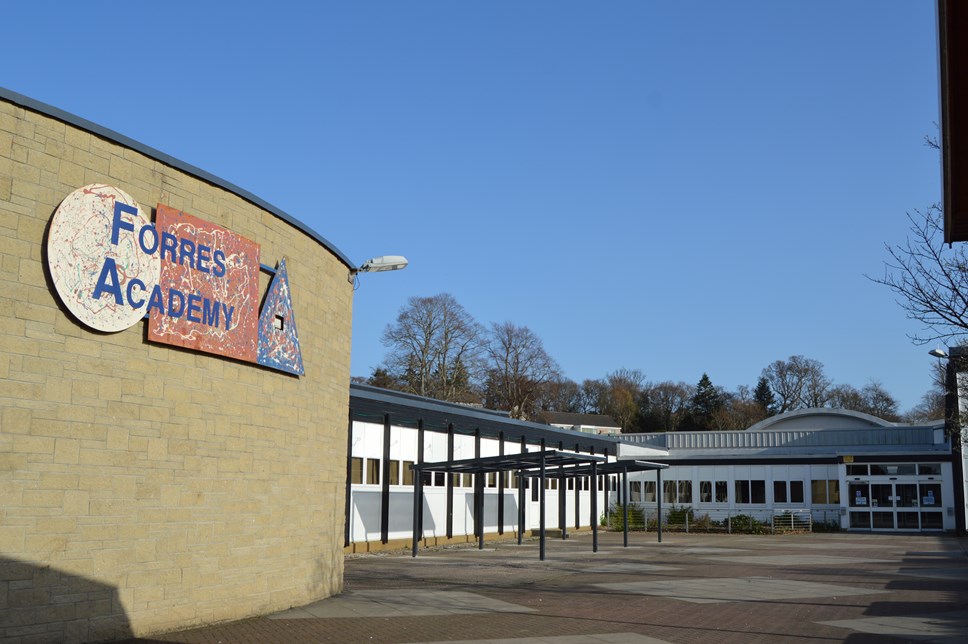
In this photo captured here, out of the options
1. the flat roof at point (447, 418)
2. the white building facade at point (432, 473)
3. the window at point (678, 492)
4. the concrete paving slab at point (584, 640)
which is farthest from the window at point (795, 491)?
the concrete paving slab at point (584, 640)

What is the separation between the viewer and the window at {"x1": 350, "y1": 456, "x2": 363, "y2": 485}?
26.6 metres

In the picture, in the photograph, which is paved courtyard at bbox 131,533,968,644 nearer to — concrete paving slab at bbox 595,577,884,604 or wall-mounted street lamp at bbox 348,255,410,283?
concrete paving slab at bbox 595,577,884,604

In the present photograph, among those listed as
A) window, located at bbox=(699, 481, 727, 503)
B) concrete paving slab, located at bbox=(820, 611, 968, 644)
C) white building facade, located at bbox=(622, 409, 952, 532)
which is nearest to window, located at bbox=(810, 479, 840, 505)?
white building facade, located at bbox=(622, 409, 952, 532)

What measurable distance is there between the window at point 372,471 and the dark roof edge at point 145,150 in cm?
1325

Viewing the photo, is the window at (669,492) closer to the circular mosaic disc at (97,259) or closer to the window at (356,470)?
the window at (356,470)

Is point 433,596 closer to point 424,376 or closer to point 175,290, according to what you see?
point 175,290

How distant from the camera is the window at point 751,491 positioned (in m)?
46.2

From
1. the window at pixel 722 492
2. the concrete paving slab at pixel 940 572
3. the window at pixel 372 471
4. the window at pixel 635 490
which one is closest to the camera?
the concrete paving slab at pixel 940 572

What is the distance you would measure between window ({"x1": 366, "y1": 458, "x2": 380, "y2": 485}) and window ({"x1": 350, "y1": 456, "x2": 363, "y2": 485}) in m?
0.40

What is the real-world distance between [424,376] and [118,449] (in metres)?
48.1

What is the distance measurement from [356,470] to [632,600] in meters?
12.3

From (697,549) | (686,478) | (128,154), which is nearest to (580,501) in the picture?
(686,478)

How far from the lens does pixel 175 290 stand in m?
12.0

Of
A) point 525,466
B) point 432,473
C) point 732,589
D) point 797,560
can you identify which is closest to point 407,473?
point 432,473
